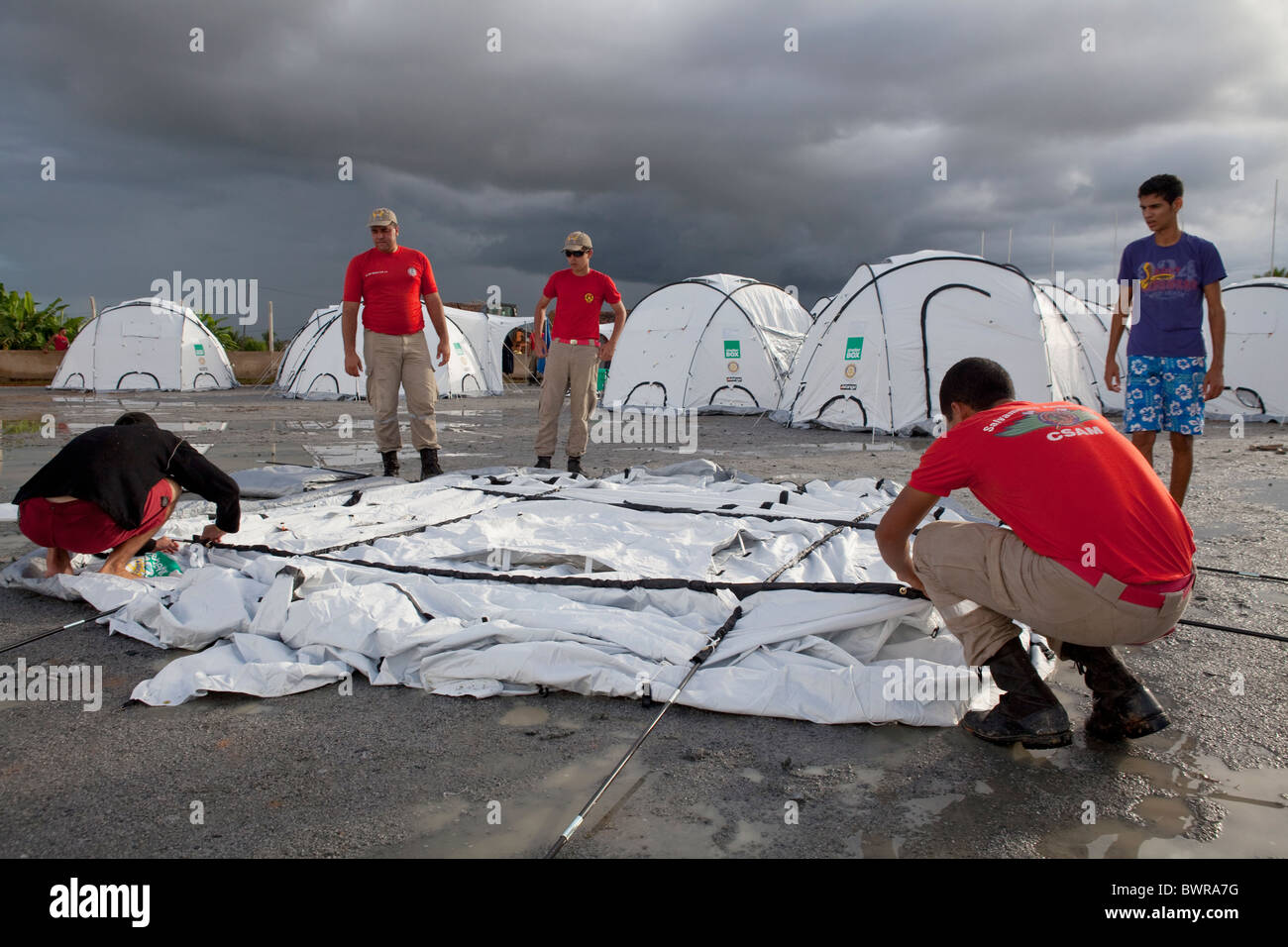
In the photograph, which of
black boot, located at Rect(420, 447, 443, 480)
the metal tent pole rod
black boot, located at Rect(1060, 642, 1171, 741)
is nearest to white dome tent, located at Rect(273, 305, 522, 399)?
black boot, located at Rect(420, 447, 443, 480)

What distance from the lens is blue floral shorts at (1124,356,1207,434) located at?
4.47 metres

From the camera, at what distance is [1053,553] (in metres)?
2.12

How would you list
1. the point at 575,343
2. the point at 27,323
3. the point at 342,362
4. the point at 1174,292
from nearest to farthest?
the point at 1174,292 < the point at 575,343 < the point at 342,362 < the point at 27,323

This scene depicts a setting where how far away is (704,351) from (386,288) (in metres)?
8.82

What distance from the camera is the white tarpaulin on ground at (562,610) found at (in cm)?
250

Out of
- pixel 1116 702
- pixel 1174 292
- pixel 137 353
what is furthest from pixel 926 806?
pixel 137 353

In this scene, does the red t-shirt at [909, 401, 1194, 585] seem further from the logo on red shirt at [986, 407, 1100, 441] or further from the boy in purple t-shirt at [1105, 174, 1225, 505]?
the boy in purple t-shirt at [1105, 174, 1225, 505]

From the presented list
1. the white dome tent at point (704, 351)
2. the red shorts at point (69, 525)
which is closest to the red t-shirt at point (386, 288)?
the red shorts at point (69, 525)

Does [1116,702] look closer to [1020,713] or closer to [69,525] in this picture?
[1020,713]

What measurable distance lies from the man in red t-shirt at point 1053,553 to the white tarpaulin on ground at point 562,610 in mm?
236

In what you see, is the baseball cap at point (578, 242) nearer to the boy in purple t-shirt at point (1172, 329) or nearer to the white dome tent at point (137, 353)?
the boy in purple t-shirt at point (1172, 329)
